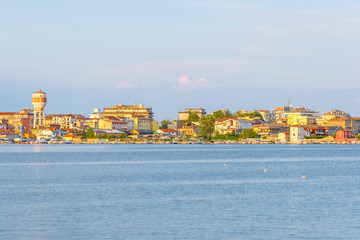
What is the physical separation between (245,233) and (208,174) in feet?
63.0

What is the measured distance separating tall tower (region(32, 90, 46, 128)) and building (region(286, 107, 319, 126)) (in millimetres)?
51901

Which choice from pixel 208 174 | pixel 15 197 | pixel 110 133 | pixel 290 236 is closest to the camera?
pixel 290 236

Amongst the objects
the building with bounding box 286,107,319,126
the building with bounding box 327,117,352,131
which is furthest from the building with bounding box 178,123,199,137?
the building with bounding box 327,117,352,131

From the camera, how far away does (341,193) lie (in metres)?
24.8

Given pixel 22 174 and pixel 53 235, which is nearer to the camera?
pixel 53 235

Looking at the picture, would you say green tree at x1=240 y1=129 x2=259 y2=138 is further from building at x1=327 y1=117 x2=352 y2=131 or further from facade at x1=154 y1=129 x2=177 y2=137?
facade at x1=154 y1=129 x2=177 y2=137

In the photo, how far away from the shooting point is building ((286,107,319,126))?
126025mm

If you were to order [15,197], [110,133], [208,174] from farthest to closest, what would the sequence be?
[110,133] < [208,174] < [15,197]

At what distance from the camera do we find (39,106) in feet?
474

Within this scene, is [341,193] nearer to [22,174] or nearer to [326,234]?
[326,234]

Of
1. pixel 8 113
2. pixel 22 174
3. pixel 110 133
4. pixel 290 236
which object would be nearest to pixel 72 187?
pixel 22 174

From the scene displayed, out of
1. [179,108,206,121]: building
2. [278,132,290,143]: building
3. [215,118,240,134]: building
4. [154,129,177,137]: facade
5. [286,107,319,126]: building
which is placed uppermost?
[179,108,206,121]: building

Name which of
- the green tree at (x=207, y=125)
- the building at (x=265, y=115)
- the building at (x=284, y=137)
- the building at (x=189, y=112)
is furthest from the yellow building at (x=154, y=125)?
the building at (x=284, y=137)

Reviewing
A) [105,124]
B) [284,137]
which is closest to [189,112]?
[105,124]
